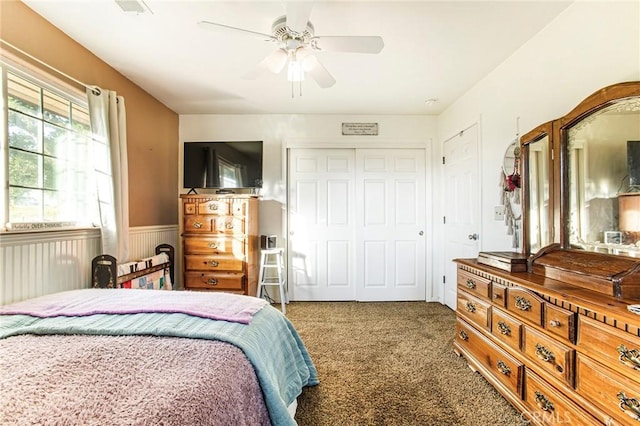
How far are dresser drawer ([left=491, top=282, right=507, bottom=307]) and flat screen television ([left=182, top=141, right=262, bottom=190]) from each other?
8.36 feet

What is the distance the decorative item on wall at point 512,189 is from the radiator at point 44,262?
10.4 ft

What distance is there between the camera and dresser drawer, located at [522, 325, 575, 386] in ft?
4.14

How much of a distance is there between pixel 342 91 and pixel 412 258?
7.10 ft

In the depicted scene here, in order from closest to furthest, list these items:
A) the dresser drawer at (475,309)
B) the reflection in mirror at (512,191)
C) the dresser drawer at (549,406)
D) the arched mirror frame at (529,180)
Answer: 1. the dresser drawer at (549,406)
2. the arched mirror frame at (529,180)
3. the dresser drawer at (475,309)
4. the reflection in mirror at (512,191)

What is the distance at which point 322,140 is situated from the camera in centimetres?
368

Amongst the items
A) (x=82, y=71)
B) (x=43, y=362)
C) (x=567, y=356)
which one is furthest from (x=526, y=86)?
(x=82, y=71)

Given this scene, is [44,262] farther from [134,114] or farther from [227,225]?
[134,114]

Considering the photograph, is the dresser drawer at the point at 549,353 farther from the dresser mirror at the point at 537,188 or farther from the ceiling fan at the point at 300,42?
the ceiling fan at the point at 300,42

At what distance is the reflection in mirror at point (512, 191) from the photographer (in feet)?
7.10

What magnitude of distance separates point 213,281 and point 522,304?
2.67 m

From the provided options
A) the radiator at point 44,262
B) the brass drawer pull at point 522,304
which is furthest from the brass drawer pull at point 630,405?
the radiator at point 44,262

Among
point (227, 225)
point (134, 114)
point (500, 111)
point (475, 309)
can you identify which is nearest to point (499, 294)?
point (475, 309)

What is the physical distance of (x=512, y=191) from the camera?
221cm

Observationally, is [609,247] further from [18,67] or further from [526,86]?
[18,67]
